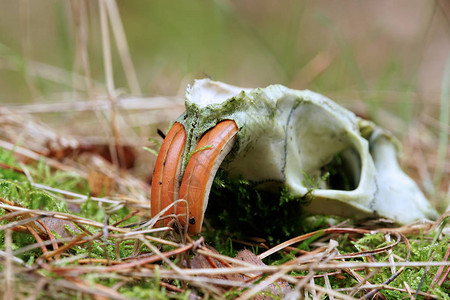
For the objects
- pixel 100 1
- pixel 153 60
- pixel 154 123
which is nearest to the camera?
pixel 100 1

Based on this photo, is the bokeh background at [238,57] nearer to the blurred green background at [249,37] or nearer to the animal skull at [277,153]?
Result: the blurred green background at [249,37]

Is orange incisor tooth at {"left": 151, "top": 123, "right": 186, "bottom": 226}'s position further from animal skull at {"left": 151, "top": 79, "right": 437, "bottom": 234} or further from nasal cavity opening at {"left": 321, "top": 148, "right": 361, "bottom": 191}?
nasal cavity opening at {"left": 321, "top": 148, "right": 361, "bottom": 191}

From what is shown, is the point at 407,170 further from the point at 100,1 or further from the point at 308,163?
the point at 100,1

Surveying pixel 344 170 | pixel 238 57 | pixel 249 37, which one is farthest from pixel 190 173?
pixel 238 57

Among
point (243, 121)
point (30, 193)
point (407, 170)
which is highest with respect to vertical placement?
point (243, 121)

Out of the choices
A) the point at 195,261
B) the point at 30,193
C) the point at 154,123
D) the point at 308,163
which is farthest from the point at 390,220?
the point at 154,123

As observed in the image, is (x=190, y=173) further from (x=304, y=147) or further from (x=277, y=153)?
(x=304, y=147)
